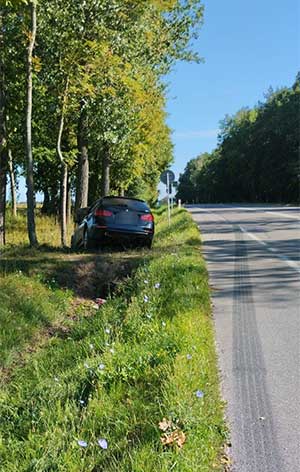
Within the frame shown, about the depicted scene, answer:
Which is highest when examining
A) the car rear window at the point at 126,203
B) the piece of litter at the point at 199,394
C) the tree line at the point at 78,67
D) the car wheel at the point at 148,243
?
the tree line at the point at 78,67

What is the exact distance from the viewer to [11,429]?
4.06m

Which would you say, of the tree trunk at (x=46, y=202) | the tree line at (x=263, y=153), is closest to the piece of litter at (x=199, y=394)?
the tree trunk at (x=46, y=202)

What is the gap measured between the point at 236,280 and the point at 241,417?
18.5 ft

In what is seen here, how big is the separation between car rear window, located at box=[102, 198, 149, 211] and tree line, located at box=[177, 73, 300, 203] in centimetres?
5825

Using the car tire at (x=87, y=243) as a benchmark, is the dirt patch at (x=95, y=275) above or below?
below

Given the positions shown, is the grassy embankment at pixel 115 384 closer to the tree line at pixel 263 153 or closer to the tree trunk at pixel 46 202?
the tree trunk at pixel 46 202

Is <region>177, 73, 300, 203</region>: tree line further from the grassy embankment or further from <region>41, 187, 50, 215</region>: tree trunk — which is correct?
the grassy embankment

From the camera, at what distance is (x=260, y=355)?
5445 millimetres

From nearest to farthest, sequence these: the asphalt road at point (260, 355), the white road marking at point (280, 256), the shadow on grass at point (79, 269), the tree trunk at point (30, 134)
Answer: the asphalt road at point (260, 355)
the shadow on grass at point (79, 269)
the white road marking at point (280, 256)
the tree trunk at point (30, 134)

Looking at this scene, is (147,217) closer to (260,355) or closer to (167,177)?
(260,355)

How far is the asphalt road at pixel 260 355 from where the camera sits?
11.8 ft

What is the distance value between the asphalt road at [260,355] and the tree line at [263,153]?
2381 inches

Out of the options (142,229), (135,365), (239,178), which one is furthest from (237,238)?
(239,178)

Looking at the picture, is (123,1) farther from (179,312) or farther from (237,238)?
(179,312)
